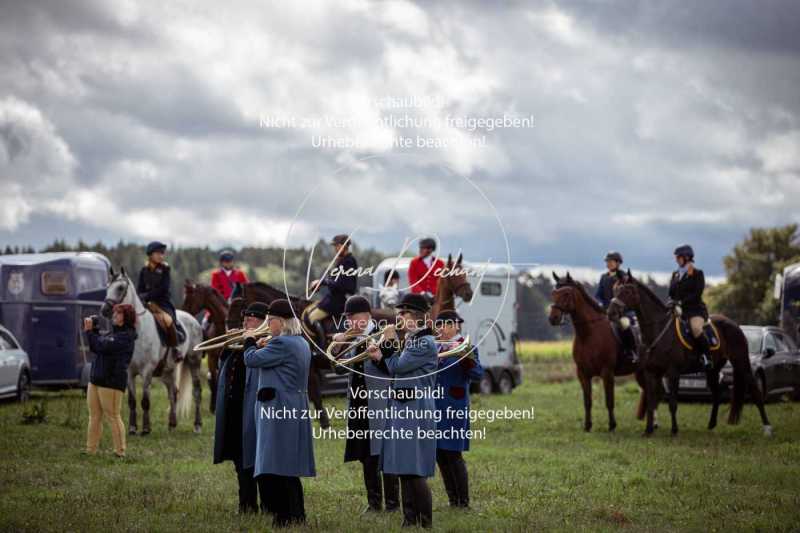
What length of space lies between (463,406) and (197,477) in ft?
12.5

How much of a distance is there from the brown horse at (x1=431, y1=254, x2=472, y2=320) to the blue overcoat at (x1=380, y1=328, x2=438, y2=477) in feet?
14.6

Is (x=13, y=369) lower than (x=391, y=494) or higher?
higher

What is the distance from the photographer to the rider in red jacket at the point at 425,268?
13986 mm

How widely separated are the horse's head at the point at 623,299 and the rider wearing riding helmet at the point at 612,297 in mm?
462

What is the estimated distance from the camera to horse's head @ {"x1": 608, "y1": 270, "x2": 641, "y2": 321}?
1719cm

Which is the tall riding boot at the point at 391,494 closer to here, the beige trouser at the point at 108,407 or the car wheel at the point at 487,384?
the beige trouser at the point at 108,407

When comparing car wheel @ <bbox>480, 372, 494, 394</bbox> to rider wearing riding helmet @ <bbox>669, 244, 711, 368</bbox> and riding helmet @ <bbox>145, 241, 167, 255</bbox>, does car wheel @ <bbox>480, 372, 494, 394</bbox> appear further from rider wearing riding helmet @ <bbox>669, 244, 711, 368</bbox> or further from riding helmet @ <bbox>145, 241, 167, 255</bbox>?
riding helmet @ <bbox>145, 241, 167, 255</bbox>

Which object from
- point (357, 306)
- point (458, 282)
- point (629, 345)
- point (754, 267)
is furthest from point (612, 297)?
point (754, 267)

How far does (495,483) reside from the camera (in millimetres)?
11305

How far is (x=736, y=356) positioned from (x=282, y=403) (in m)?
12.4

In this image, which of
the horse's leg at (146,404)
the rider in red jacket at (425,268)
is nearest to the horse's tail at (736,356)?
the rider in red jacket at (425,268)

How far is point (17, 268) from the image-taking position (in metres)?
23.2

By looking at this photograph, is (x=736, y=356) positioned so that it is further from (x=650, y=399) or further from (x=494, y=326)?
(x=494, y=326)

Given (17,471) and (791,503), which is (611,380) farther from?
(17,471)
